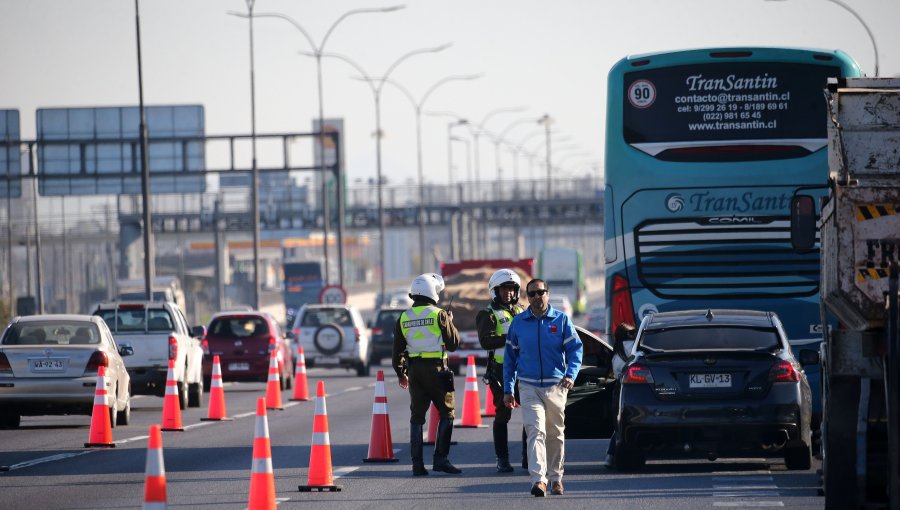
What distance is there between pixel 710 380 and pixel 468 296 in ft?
90.9

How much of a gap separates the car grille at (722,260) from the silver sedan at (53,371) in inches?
298

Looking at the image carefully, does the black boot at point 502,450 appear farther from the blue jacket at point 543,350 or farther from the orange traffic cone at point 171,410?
the orange traffic cone at point 171,410

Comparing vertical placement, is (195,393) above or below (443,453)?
below

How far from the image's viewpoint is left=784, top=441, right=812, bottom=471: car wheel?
15.2m

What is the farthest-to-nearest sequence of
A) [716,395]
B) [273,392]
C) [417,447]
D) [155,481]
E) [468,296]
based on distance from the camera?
1. [468,296]
2. [273,392]
3. [417,447]
4. [716,395]
5. [155,481]

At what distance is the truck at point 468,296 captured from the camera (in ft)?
131

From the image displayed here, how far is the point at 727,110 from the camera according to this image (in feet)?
58.2

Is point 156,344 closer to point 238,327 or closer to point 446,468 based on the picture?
point 238,327

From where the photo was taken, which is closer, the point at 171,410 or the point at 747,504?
the point at 747,504

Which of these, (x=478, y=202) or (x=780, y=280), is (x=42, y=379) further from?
(x=478, y=202)

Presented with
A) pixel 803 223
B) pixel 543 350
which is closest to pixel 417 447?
pixel 543 350

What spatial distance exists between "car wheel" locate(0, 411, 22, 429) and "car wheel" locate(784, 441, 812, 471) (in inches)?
443

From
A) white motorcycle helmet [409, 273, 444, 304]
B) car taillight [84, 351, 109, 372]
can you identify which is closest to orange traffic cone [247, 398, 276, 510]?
white motorcycle helmet [409, 273, 444, 304]

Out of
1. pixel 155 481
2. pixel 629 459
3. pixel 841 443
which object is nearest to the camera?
pixel 155 481
